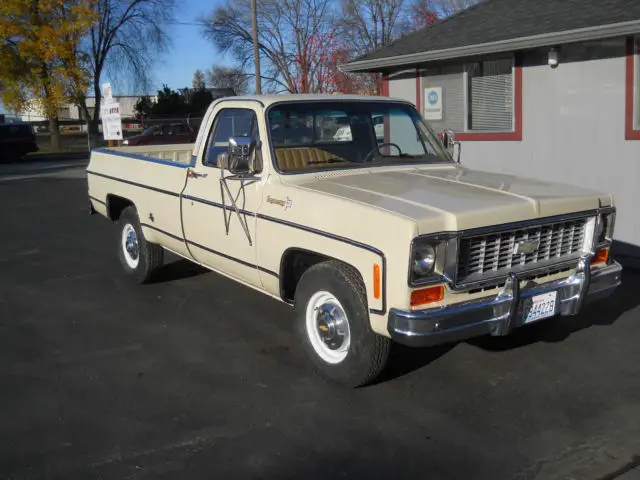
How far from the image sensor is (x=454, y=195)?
4535mm

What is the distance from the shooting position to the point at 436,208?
415 centimetres

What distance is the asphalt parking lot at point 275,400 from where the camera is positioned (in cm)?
373

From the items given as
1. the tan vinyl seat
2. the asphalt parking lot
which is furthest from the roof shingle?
the tan vinyl seat

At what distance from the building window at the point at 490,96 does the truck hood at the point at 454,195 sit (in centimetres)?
455

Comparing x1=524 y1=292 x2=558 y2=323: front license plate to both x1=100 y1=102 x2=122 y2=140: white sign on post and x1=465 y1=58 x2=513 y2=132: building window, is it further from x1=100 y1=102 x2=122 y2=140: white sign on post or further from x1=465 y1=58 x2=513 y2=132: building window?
x1=100 y1=102 x2=122 y2=140: white sign on post

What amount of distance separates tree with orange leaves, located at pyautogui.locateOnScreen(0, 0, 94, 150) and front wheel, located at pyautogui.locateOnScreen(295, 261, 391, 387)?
30.5 m

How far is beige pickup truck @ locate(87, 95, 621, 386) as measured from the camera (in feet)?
13.3

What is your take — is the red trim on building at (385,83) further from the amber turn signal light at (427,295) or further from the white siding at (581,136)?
the amber turn signal light at (427,295)

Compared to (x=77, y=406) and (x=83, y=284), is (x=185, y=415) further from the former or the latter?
(x=83, y=284)

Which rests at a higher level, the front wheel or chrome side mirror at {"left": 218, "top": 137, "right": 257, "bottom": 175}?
chrome side mirror at {"left": 218, "top": 137, "right": 257, "bottom": 175}

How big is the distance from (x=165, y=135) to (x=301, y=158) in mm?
25572

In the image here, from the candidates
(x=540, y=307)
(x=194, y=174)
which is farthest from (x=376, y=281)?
(x=194, y=174)

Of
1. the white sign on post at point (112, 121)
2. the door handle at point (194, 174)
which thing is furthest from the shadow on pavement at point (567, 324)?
the white sign on post at point (112, 121)

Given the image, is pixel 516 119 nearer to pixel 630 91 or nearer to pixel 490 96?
pixel 490 96
